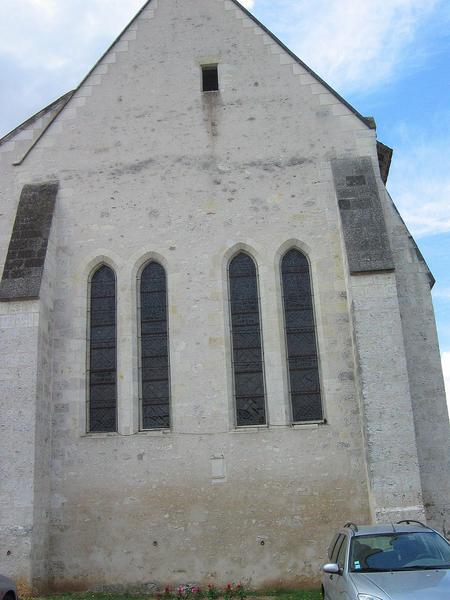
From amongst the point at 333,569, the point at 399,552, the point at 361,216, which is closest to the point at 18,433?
the point at 333,569

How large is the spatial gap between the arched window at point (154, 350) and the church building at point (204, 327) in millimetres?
38

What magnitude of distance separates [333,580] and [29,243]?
309 inches

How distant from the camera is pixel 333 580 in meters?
6.99

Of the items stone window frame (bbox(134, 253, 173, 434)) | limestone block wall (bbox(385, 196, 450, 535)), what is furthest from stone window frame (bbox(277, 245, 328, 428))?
stone window frame (bbox(134, 253, 173, 434))

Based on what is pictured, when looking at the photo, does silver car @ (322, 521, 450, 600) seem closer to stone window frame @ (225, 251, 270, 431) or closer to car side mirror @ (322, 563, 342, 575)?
car side mirror @ (322, 563, 342, 575)

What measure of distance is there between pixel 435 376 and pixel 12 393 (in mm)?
6975

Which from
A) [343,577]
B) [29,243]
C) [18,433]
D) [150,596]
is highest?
[29,243]

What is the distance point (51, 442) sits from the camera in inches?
447

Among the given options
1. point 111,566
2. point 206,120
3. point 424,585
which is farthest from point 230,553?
point 206,120

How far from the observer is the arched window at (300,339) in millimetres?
11406

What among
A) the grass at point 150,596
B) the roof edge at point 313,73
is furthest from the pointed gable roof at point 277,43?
the grass at point 150,596

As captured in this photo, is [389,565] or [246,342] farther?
[246,342]

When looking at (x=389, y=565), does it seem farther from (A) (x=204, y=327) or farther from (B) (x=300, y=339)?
(A) (x=204, y=327)

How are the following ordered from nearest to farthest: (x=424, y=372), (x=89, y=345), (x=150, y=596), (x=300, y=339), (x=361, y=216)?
(x=150, y=596)
(x=424, y=372)
(x=361, y=216)
(x=300, y=339)
(x=89, y=345)
